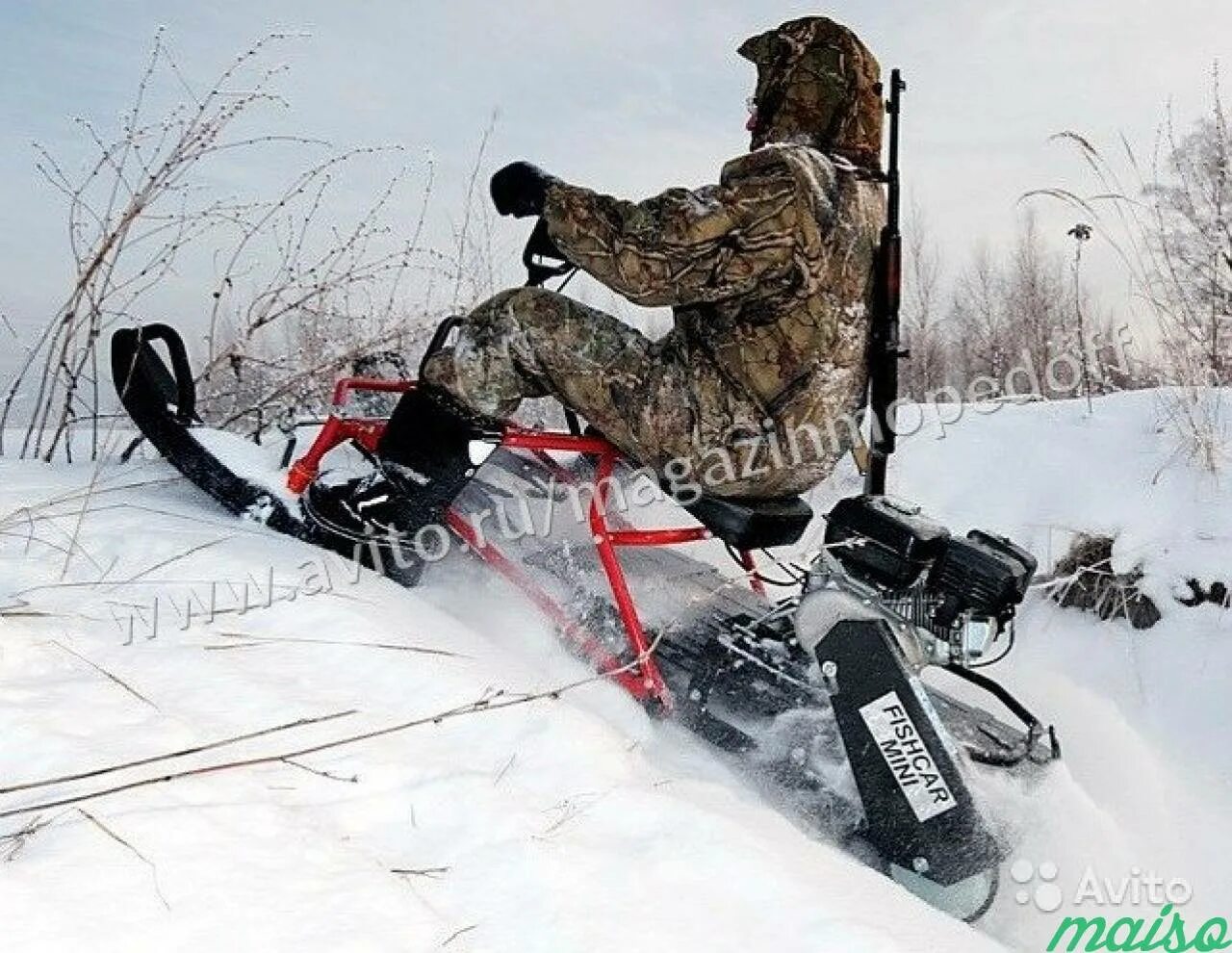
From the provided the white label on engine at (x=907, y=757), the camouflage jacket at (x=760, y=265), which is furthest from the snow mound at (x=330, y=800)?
the camouflage jacket at (x=760, y=265)

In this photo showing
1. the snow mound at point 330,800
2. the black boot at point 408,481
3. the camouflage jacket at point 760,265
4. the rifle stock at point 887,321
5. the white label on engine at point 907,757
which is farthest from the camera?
the black boot at point 408,481

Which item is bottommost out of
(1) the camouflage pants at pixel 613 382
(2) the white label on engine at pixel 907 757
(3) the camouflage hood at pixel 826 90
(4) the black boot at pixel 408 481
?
(2) the white label on engine at pixel 907 757

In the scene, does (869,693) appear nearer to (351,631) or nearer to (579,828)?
(579,828)

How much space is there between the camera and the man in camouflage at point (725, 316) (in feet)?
8.60

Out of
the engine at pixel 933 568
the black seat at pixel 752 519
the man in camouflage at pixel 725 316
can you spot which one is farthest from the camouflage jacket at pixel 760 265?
the engine at pixel 933 568

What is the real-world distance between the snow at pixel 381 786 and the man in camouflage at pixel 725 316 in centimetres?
64

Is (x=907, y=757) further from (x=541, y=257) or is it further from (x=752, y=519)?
(x=541, y=257)

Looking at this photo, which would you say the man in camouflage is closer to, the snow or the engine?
the engine

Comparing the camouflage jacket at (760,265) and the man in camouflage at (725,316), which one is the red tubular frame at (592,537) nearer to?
the man in camouflage at (725,316)

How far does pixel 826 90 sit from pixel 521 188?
0.88 meters

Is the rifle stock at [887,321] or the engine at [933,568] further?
the rifle stock at [887,321]

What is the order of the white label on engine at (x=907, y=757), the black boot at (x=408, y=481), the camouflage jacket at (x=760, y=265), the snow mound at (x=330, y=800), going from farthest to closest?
the black boot at (x=408, y=481) → the camouflage jacket at (x=760, y=265) → the white label on engine at (x=907, y=757) → the snow mound at (x=330, y=800)

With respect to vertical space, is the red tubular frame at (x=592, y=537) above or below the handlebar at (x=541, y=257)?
below

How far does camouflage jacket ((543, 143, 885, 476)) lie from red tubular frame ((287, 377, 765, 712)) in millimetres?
462
